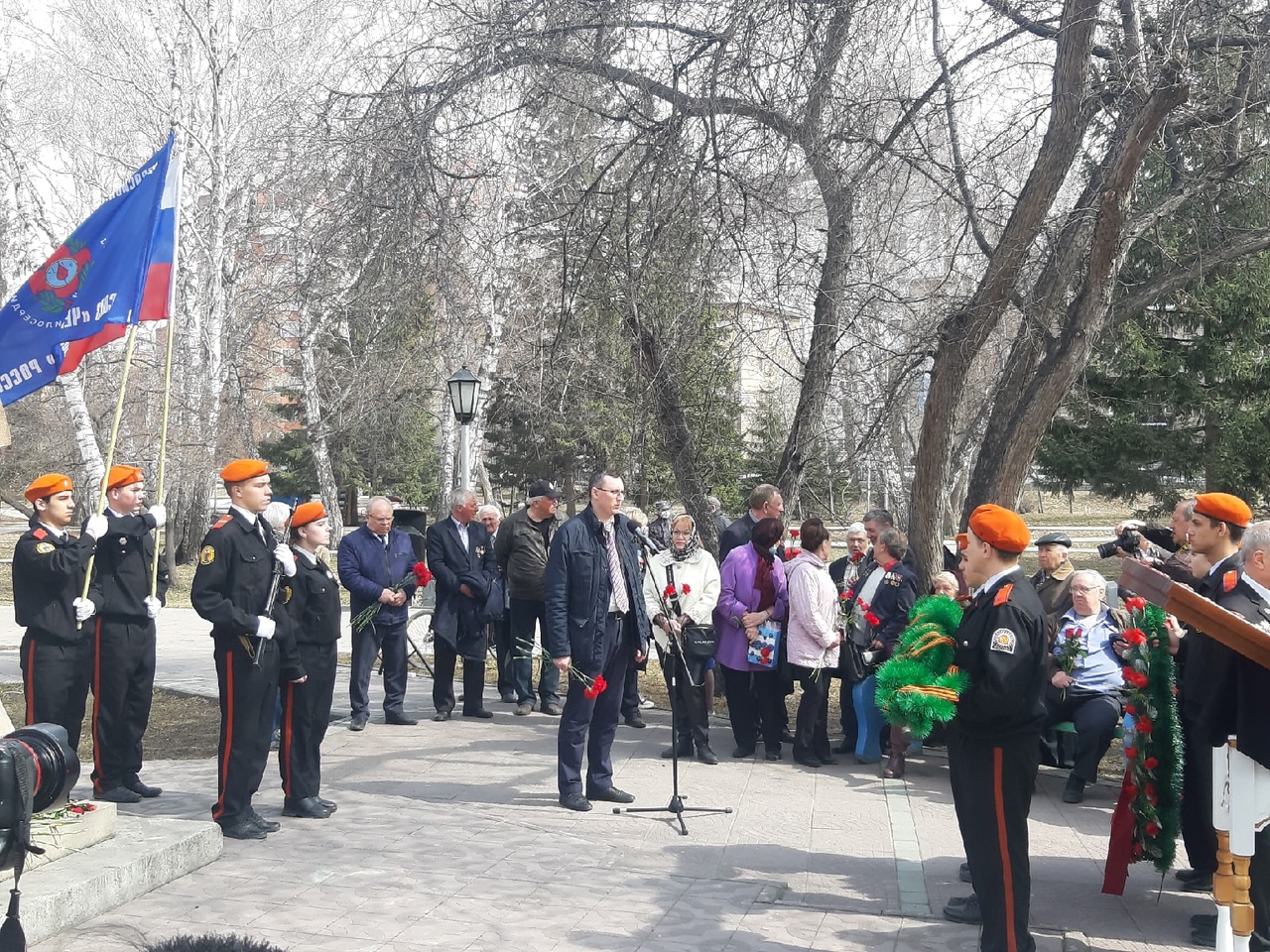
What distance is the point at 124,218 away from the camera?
7.81m

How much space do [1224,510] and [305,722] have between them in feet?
16.6

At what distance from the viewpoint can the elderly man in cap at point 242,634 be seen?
22.4 feet

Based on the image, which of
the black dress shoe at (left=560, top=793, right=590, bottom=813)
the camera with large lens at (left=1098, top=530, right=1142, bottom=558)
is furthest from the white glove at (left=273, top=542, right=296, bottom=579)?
the camera with large lens at (left=1098, top=530, right=1142, bottom=558)

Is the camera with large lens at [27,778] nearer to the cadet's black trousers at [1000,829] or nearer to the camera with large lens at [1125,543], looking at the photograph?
the cadet's black trousers at [1000,829]

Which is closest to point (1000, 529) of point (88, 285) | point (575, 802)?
point (575, 802)

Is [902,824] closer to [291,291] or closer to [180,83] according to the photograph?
[291,291]

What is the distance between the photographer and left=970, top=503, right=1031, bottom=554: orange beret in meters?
5.20

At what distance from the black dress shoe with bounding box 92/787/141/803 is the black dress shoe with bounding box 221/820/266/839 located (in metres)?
1.10

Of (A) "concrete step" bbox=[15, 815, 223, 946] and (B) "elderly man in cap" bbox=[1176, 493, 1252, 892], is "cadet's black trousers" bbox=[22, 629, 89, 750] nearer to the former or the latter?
(A) "concrete step" bbox=[15, 815, 223, 946]

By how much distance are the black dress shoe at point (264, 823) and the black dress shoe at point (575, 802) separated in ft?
5.56

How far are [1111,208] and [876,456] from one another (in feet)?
11.9

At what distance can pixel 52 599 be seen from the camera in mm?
7453

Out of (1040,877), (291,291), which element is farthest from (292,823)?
(291,291)

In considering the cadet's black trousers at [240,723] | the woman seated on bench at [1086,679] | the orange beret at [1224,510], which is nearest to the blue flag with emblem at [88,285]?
the cadet's black trousers at [240,723]
